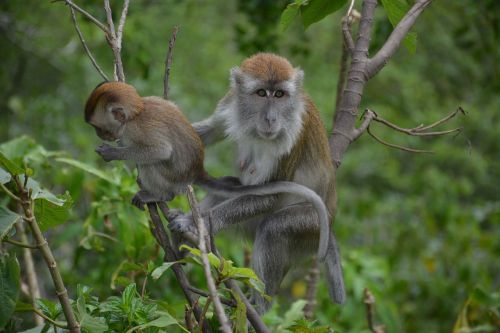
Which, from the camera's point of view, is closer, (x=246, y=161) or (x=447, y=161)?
(x=246, y=161)

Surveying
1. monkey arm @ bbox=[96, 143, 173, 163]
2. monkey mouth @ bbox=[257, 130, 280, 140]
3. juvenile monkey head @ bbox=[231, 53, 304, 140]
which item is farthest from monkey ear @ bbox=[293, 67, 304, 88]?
monkey arm @ bbox=[96, 143, 173, 163]

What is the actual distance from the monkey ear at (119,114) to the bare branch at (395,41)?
1.51 meters

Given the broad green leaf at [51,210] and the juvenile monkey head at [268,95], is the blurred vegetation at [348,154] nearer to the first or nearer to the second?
the broad green leaf at [51,210]

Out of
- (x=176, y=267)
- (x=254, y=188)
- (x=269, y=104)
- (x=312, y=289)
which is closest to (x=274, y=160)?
(x=254, y=188)

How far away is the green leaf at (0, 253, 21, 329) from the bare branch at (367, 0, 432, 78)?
251 cm

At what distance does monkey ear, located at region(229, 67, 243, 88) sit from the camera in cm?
468

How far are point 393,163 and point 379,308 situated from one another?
7640 millimetres

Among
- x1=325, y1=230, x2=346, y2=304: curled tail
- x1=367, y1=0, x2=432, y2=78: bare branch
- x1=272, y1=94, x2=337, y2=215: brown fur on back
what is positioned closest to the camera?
x1=367, y1=0, x2=432, y2=78: bare branch

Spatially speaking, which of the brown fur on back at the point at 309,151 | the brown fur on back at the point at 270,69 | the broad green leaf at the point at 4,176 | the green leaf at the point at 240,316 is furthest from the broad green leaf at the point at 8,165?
the brown fur on back at the point at 309,151

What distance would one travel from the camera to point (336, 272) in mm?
4984

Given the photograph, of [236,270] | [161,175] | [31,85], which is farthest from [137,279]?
[31,85]

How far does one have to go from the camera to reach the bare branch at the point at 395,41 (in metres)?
4.17

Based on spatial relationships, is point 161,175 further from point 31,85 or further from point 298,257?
point 31,85

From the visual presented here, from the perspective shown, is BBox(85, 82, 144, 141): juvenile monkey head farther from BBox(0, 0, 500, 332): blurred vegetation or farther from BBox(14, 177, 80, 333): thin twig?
BBox(14, 177, 80, 333): thin twig
